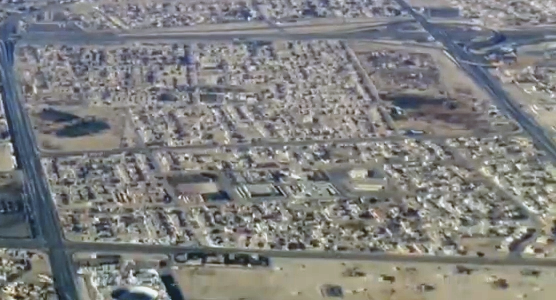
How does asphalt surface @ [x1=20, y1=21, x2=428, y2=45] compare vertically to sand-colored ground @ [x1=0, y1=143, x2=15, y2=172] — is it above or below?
below

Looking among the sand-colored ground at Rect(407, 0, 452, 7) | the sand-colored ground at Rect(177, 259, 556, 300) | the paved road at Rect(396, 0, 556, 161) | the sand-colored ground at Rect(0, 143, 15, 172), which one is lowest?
the sand-colored ground at Rect(407, 0, 452, 7)

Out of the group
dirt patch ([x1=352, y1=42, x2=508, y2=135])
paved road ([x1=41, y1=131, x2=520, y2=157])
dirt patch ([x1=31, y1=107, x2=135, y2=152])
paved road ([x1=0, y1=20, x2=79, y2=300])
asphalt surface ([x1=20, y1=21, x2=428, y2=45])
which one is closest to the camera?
paved road ([x1=0, y1=20, x2=79, y2=300])

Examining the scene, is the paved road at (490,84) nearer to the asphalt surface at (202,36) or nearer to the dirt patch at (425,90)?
the dirt patch at (425,90)

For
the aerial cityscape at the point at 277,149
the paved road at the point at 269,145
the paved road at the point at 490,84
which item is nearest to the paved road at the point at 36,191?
the aerial cityscape at the point at 277,149

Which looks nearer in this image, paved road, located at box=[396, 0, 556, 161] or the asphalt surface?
paved road, located at box=[396, 0, 556, 161]

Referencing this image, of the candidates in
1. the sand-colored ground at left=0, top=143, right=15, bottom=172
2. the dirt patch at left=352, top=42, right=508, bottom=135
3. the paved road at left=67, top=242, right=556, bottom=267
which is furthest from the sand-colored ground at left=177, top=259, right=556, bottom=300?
the dirt patch at left=352, top=42, right=508, bottom=135

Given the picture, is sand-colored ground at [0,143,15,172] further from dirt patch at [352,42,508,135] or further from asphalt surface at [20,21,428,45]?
dirt patch at [352,42,508,135]

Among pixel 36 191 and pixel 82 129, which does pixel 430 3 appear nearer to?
pixel 82 129

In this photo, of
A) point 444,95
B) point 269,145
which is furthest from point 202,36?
point 269,145
